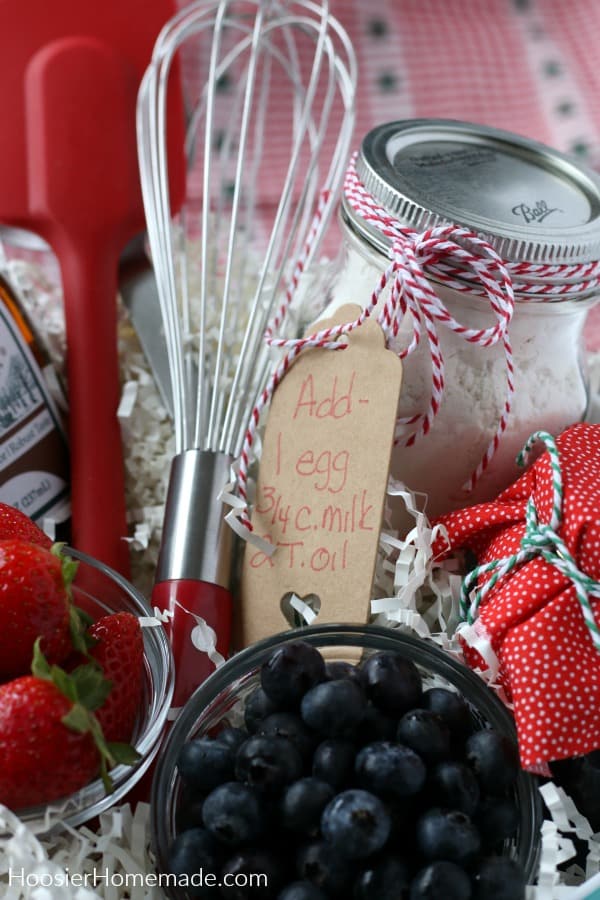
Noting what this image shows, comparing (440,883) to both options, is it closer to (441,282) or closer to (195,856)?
(195,856)

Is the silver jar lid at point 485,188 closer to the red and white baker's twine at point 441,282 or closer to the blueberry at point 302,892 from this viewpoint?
the red and white baker's twine at point 441,282

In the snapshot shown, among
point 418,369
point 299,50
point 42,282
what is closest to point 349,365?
point 418,369

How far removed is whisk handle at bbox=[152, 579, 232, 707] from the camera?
693mm

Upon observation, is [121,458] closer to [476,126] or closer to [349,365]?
[349,365]

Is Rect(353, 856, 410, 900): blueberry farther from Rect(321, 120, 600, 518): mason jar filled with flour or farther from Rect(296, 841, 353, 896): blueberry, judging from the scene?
Rect(321, 120, 600, 518): mason jar filled with flour

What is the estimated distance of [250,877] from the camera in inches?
20.4

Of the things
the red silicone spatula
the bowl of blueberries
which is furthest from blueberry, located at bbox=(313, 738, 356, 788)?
the red silicone spatula

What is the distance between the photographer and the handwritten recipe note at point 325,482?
2.26ft

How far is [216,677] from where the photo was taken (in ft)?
2.02

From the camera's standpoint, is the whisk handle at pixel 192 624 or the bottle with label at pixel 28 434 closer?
the whisk handle at pixel 192 624

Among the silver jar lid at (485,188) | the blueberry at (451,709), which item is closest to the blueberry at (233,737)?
the blueberry at (451,709)

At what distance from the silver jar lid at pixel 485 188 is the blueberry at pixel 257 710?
323mm

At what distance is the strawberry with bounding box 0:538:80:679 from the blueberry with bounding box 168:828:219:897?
0.13 meters

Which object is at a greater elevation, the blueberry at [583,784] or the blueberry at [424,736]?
the blueberry at [424,736]
